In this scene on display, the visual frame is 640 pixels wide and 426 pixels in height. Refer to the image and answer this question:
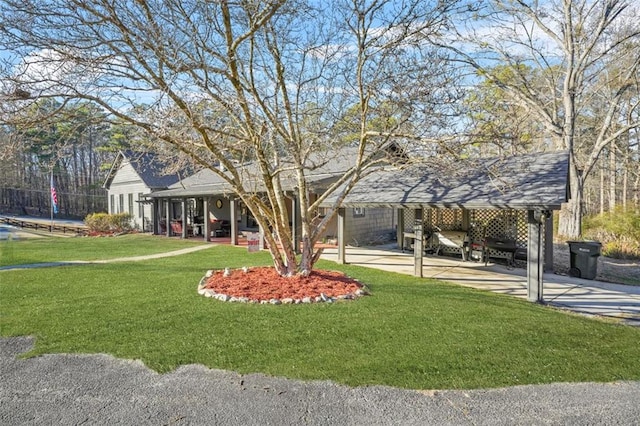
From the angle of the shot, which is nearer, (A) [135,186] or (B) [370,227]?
(B) [370,227]

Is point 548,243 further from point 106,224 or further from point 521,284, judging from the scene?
point 106,224

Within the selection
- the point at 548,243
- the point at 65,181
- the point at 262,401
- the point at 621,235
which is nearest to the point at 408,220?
the point at 548,243

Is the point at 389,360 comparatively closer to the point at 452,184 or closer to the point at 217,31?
the point at 217,31

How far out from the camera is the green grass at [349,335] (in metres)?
3.99

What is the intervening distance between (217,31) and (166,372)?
17.9 ft

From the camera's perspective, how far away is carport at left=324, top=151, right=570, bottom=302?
7.16m

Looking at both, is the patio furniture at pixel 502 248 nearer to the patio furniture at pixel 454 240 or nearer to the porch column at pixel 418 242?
the patio furniture at pixel 454 240

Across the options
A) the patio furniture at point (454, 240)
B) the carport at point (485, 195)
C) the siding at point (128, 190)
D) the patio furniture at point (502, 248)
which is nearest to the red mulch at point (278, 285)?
the carport at point (485, 195)

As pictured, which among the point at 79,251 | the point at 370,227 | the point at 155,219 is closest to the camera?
the point at 79,251

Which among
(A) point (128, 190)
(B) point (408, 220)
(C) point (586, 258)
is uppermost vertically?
(A) point (128, 190)

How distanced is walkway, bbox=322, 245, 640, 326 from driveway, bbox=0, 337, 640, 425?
11.9ft

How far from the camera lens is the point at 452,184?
968 cm

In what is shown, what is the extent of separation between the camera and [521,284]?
28.2 feet

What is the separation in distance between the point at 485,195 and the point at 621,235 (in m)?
8.06
